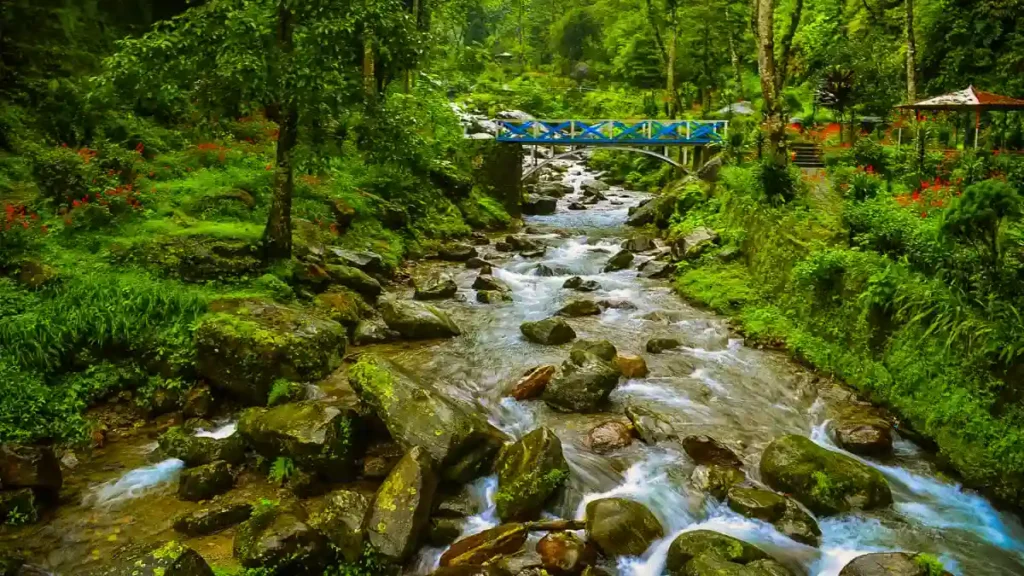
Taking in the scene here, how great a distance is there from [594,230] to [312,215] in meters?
12.6

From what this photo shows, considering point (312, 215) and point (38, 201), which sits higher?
point (38, 201)

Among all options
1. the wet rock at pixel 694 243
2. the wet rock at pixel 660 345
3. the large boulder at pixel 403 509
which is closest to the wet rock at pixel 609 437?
the large boulder at pixel 403 509

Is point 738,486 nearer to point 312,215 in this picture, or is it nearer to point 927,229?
point 927,229

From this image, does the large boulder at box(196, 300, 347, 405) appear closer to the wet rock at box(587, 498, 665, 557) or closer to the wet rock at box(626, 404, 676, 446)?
the wet rock at box(626, 404, 676, 446)

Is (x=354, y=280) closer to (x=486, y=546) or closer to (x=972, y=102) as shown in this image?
(x=486, y=546)

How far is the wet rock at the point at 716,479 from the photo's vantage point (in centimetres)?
814

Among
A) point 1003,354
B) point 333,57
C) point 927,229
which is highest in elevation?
point 333,57

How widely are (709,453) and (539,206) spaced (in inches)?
871

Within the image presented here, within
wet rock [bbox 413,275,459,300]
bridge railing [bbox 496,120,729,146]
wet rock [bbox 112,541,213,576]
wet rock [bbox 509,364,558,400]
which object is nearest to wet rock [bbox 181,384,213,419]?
wet rock [bbox 112,541,213,576]

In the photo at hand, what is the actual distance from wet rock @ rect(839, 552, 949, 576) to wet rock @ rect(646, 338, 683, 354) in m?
6.59

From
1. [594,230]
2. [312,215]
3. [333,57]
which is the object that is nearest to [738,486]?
[333,57]

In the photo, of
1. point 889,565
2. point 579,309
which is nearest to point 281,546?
point 889,565

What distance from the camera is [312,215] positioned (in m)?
17.0

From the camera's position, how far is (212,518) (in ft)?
23.3
